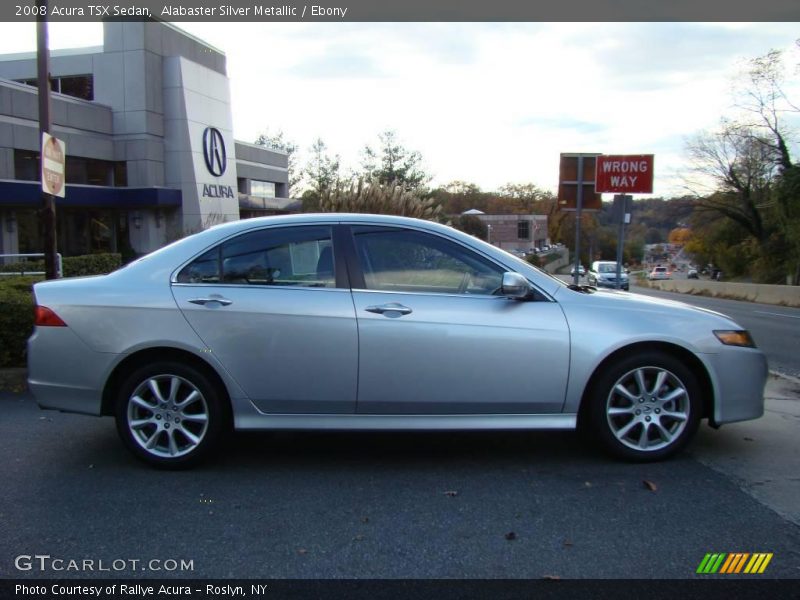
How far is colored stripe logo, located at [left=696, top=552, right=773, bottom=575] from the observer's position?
3084 mm

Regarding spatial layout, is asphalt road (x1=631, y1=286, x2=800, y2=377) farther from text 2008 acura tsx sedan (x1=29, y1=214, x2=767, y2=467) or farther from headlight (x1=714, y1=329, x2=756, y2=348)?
text 2008 acura tsx sedan (x1=29, y1=214, x2=767, y2=467)

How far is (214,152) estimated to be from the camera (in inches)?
1148

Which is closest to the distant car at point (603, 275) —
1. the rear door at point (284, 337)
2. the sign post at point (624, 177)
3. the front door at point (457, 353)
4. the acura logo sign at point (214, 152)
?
the acura logo sign at point (214, 152)

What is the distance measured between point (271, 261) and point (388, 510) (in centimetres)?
180

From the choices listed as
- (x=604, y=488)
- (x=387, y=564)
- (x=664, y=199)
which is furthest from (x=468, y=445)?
(x=664, y=199)

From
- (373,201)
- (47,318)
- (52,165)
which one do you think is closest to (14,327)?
(52,165)

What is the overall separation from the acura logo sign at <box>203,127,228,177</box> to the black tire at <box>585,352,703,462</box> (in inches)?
1056

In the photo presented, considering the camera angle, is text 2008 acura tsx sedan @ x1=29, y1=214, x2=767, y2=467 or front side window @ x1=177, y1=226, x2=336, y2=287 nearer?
text 2008 acura tsx sedan @ x1=29, y1=214, x2=767, y2=467

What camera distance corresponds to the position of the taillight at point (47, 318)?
4.36 metres

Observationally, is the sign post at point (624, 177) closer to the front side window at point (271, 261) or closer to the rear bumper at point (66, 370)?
the front side window at point (271, 261)

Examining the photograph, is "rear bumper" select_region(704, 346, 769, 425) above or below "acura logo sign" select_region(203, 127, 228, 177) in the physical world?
below

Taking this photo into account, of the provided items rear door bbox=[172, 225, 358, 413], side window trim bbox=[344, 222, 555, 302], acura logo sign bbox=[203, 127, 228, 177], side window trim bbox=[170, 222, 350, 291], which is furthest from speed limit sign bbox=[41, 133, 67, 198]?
acura logo sign bbox=[203, 127, 228, 177]
